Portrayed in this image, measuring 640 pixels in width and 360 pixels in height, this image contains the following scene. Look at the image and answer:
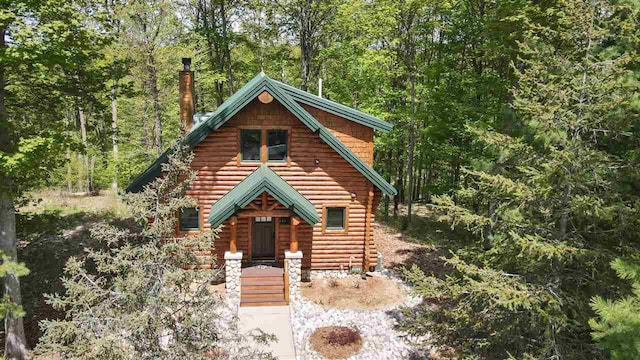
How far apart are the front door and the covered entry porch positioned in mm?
291

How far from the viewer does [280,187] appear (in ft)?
48.0

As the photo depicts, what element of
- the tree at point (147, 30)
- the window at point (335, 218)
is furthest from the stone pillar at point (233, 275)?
the tree at point (147, 30)

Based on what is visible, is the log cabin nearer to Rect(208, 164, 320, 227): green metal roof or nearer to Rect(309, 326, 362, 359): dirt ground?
Rect(208, 164, 320, 227): green metal roof

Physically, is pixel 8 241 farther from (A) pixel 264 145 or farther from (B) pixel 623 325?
(B) pixel 623 325

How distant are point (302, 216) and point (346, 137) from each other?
403cm

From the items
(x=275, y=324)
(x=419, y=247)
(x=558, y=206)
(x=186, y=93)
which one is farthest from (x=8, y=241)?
(x=419, y=247)

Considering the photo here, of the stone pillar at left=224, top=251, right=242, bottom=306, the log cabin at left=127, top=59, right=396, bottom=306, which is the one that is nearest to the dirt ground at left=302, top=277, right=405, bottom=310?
the log cabin at left=127, top=59, right=396, bottom=306

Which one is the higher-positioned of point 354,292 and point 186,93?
point 186,93

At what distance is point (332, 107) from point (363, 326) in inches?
325

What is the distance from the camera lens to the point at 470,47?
24.3 metres

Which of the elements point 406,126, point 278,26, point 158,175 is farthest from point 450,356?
point 278,26

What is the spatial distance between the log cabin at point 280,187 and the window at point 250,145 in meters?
0.04

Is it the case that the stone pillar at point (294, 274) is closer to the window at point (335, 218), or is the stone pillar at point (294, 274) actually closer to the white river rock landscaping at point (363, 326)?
the white river rock landscaping at point (363, 326)

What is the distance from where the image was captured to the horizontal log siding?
15.2 metres
